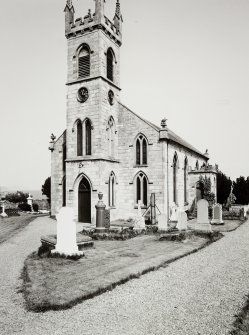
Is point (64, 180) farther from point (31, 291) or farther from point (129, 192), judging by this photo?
point (31, 291)

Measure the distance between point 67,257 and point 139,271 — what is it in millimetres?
2747

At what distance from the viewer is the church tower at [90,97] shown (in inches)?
850

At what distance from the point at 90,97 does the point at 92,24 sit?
17.7 feet

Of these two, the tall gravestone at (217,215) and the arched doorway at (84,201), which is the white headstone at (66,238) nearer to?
the arched doorway at (84,201)

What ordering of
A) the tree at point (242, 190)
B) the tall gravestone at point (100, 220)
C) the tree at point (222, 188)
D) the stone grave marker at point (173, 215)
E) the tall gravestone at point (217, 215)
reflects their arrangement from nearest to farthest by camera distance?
the tall gravestone at point (100, 220)
the stone grave marker at point (173, 215)
the tall gravestone at point (217, 215)
the tree at point (222, 188)
the tree at point (242, 190)

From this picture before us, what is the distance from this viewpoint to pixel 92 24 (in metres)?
22.0

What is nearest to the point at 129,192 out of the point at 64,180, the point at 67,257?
the point at 64,180

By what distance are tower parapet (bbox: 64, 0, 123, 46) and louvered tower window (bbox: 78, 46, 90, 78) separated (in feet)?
4.50

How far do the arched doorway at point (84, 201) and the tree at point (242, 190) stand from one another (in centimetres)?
2509

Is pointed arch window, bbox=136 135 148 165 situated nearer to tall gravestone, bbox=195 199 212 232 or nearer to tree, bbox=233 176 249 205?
tall gravestone, bbox=195 199 212 232

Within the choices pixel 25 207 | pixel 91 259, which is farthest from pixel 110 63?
pixel 25 207

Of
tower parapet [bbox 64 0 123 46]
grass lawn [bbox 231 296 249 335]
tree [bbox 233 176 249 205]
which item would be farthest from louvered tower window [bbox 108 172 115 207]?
tree [bbox 233 176 249 205]

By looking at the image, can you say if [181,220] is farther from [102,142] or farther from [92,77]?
[92,77]

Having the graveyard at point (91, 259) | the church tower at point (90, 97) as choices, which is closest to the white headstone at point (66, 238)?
the graveyard at point (91, 259)
